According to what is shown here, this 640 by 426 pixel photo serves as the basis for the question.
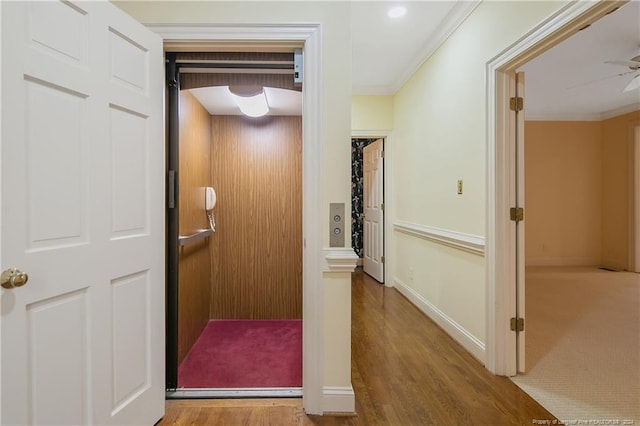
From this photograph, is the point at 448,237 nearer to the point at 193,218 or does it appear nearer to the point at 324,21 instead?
the point at 324,21

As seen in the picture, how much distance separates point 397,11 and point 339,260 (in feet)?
6.95

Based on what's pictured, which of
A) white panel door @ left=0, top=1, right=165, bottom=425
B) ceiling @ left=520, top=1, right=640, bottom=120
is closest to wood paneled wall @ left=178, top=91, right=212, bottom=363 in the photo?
white panel door @ left=0, top=1, right=165, bottom=425

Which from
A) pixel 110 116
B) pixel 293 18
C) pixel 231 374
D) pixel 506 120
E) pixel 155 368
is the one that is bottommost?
pixel 231 374

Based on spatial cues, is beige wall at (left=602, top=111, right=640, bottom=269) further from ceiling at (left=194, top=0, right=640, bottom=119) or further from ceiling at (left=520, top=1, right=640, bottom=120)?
ceiling at (left=194, top=0, right=640, bottom=119)

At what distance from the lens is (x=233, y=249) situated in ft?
10.2

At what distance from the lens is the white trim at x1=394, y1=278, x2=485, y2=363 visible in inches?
91.5

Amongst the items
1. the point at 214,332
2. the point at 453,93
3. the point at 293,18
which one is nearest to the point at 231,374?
the point at 214,332

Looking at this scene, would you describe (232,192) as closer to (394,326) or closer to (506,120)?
(394,326)

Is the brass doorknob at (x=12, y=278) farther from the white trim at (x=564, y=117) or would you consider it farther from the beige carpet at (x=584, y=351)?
the white trim at (x=564, y=117)

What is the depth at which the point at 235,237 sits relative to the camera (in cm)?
311

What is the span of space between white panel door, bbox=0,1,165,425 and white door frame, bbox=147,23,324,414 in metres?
0.22

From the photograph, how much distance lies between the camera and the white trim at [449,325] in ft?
7.63

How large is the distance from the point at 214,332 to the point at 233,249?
2.58 feet

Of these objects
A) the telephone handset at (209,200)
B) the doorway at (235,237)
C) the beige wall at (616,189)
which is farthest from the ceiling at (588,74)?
the telephone handset at (209,200)
